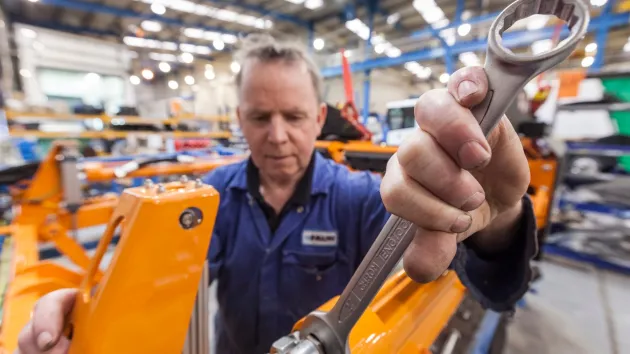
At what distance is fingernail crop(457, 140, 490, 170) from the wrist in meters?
0.38

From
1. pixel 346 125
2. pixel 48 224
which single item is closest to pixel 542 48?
pixel 346 125

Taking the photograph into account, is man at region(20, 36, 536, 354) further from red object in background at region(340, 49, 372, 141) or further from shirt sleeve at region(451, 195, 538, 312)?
red object in background at region(340, 49, 372, 141)

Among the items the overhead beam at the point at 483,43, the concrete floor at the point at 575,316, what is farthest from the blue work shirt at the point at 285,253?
the overhead beam at the point at 483,43

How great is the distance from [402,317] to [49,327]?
518mm

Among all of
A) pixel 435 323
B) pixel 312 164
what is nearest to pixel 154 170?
pixel 312 164

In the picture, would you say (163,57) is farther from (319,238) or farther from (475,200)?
(475,200)

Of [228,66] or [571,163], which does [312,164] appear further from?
[228,66]

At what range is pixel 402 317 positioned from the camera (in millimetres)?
472

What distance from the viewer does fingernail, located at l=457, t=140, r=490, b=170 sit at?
0.29m

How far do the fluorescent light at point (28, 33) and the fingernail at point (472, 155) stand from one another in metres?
13.2

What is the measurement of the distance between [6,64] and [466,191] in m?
12.8

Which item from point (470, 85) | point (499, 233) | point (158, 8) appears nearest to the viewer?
point (470, 85)

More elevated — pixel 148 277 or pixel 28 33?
pixel 28 33

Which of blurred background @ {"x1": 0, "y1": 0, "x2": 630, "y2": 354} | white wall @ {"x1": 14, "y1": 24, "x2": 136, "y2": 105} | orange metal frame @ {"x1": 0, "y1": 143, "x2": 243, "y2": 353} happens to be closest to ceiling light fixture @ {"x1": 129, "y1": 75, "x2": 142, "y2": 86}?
blurred background @ {"x1": 0, "y1": 0, "x2": 630, "y2": 354}
